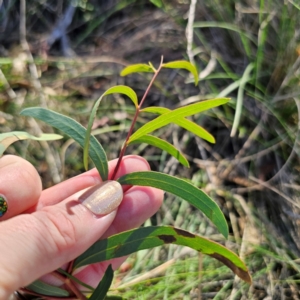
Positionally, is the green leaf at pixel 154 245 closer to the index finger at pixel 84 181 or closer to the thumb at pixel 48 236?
the thumb at pixel 48 236

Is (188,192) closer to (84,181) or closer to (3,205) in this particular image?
(84,181)

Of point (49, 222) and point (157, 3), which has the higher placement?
point (157, 3)

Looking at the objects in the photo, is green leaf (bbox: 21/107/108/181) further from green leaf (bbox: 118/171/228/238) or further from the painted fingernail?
the painted fingernail

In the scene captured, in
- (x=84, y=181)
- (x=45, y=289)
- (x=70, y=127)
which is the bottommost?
(x=45, y=289)

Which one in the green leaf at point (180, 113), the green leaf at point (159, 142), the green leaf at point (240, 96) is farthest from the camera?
the green leaf at point (240, 96)

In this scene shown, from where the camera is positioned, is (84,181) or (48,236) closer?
(48,236)

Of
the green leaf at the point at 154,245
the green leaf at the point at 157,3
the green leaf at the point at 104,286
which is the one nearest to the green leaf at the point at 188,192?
the green leaf at the point at 154,245

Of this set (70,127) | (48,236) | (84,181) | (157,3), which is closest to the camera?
(48,236)

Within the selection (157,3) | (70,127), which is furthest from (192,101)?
(70,127)
